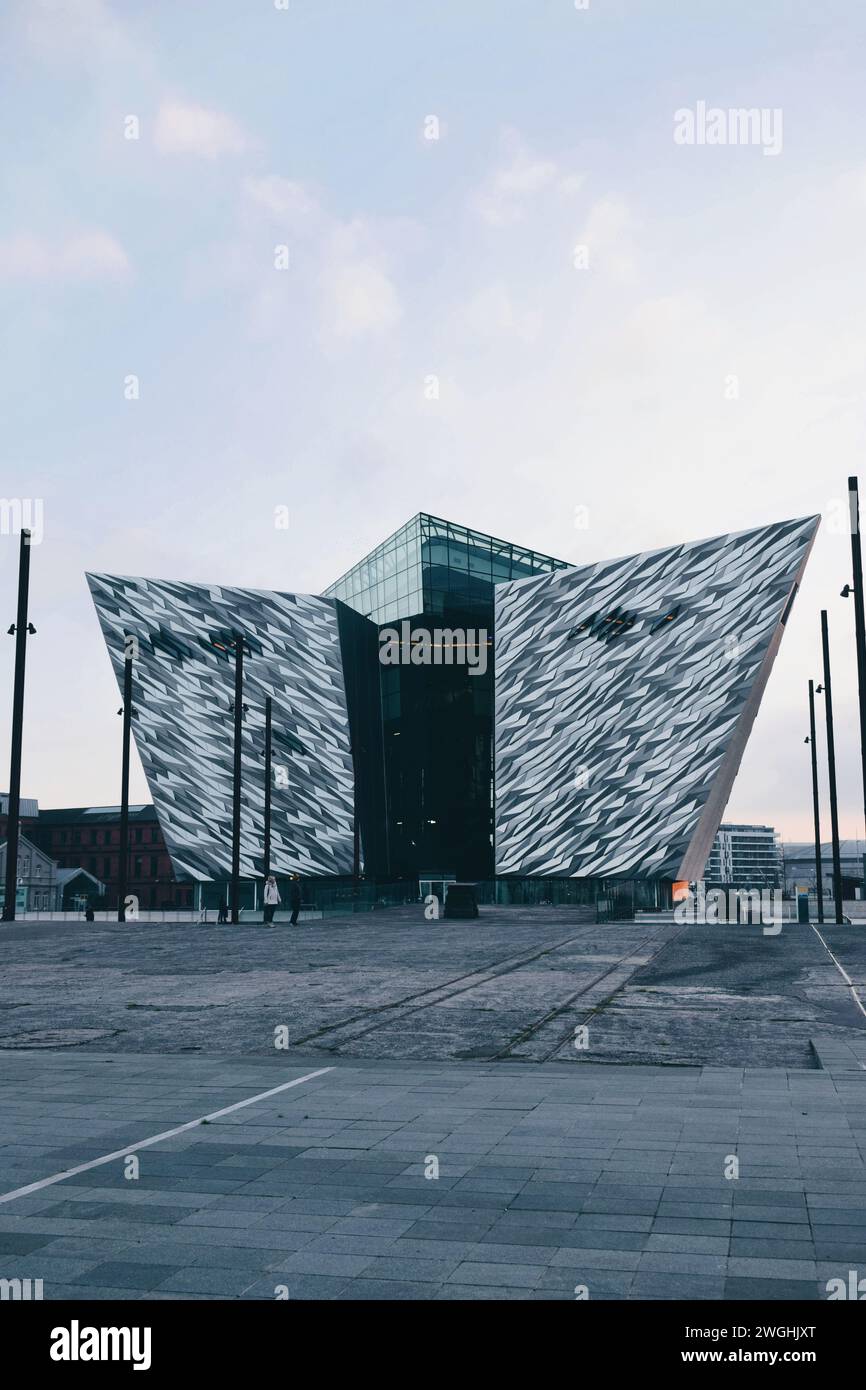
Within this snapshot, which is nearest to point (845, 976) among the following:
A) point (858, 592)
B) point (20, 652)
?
point (858, 592)

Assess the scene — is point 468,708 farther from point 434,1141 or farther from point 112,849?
point 434,1141

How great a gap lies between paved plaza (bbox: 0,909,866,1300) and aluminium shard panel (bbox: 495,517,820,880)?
4045 centimetres

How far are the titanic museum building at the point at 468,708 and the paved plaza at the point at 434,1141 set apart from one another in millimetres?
39861

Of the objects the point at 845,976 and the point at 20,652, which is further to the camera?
the point at 20,652

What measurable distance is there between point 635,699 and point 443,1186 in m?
56.5

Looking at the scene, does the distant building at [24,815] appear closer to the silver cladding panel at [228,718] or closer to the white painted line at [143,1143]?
the silver cladding panel at [228,718]

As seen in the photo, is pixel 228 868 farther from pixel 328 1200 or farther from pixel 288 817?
pixel 328 1200

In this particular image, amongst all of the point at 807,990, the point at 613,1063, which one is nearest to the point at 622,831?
the point at 807,990

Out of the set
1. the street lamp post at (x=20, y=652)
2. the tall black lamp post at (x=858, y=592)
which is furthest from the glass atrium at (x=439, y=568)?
the tall black lamp post at (x=858, y=592)

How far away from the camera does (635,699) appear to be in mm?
61594

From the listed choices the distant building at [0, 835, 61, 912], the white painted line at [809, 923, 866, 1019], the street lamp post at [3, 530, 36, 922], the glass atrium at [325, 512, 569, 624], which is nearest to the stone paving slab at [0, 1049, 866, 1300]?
the white painted line at [809, 923, 866, 1019]

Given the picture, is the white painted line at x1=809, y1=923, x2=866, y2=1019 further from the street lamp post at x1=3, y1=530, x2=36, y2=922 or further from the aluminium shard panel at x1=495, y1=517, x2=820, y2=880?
the aluminium shard panel at x1=495, y1=517, x2=820, y2=880

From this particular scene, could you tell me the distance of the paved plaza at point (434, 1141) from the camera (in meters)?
4.86

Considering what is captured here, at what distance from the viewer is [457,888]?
45.0m
